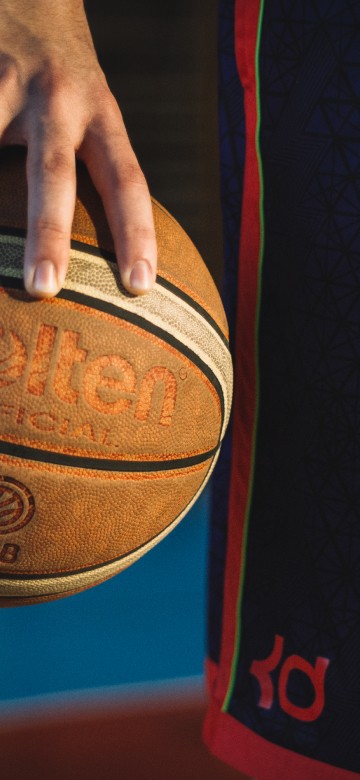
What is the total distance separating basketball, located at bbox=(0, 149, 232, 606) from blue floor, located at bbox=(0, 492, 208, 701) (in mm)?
1641

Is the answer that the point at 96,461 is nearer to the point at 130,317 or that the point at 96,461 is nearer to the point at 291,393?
the point at 130,317

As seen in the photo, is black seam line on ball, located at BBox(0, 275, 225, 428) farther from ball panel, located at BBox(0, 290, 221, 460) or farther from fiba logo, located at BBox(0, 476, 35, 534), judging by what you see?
fiba logo, located at BBox(0, 476, 35, 534)

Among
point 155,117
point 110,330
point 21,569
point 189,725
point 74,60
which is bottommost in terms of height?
point 189,725

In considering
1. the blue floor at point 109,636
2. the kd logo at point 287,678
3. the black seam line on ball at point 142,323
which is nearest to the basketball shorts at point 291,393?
the kd logo at point 287,678

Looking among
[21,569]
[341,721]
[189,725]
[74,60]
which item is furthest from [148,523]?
[189,725]

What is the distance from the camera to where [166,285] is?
960 millimetres

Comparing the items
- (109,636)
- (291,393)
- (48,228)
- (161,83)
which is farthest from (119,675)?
(161,83)

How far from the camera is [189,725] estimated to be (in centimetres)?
239

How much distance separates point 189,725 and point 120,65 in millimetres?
4416

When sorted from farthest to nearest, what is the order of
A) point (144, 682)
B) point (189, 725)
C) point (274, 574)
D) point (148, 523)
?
point (144, 682) < point (189, 725) < point (274, 574) < point (148, 523)

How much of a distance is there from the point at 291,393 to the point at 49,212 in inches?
14.5

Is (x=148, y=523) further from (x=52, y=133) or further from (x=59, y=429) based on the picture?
(x=52, y=133)

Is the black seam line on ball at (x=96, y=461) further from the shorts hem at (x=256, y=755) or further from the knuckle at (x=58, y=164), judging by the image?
the shorts hem at (x=256, y=755)

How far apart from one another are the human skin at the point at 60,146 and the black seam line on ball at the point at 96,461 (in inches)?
5.8
